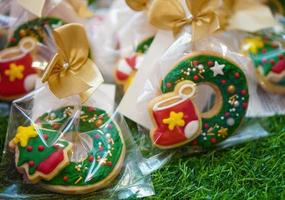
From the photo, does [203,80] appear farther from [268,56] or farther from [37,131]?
[37,131]

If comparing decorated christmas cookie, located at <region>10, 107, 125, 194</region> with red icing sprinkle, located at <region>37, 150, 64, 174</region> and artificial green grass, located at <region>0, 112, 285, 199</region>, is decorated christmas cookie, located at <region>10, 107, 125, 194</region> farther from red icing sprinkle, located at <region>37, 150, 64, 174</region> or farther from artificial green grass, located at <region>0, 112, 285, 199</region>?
artificial green grass, located at <region>0, 112, 285, 199</region>

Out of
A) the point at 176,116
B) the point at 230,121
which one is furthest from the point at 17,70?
the point at 230,121

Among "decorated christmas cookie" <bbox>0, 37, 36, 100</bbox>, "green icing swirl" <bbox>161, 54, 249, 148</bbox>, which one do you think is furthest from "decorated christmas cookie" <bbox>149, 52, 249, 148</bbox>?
"decorated christmas cookie" <bbox>0, 37, 36, 100</bbox>

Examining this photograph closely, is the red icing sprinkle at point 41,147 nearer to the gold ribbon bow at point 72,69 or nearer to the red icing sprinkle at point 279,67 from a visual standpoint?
the gold ribbon bow at point 72,69

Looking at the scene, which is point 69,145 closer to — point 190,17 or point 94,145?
point 94,145

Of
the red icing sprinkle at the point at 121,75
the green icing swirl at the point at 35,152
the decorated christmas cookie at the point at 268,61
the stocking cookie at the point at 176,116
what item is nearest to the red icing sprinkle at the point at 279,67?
the decorated christmas cookie at the point at 268,61

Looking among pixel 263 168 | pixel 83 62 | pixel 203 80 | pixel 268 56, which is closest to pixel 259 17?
pixel 268 56
